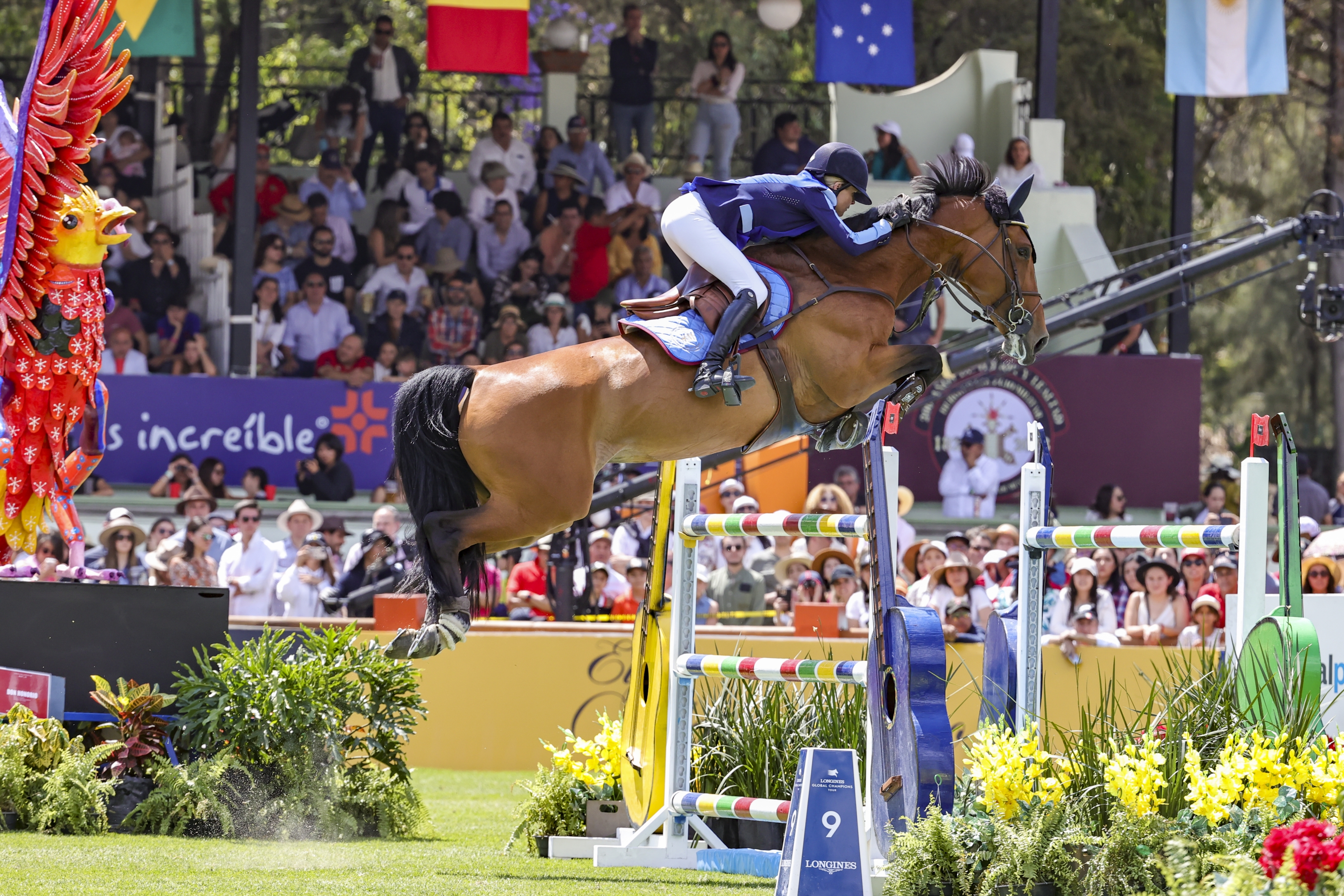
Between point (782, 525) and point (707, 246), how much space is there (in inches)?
40.3

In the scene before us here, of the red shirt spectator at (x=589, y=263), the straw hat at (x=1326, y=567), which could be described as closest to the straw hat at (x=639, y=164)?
the red shirt spectator at (x=589, y=263)

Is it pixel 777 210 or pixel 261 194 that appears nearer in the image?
pixel 777 210

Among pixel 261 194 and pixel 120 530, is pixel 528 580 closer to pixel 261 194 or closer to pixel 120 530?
pixel 120 530

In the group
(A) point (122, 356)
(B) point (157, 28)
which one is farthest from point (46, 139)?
(B) point (157, 28)

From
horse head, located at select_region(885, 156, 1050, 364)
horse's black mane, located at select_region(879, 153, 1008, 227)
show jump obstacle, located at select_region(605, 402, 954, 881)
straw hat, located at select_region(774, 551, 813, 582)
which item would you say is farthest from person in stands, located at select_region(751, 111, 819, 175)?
horse head, located at select_region(885, 156, 1050, 364)

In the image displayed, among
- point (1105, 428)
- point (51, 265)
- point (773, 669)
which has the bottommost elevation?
point (773, 669)

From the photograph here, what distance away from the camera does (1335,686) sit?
6.47m

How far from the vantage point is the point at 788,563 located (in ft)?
36.3

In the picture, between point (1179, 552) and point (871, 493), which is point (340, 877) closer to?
point (871, 493)

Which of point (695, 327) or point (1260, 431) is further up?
point (695, 327)

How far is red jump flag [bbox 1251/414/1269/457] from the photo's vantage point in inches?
209

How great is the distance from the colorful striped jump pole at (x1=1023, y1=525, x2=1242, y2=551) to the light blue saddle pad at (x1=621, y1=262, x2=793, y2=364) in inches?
45.7

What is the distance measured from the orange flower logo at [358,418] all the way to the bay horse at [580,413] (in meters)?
7.34

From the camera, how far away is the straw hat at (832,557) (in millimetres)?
10570
